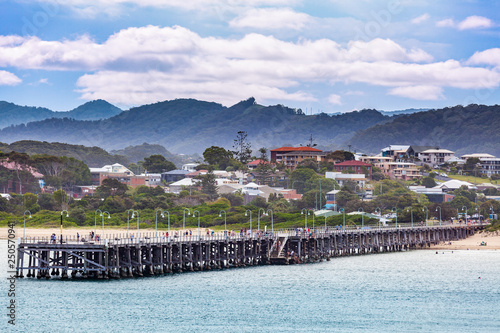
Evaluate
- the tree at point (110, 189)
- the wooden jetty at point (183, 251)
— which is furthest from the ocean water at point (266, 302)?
the tree at point (110, 189)

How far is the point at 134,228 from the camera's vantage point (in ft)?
475

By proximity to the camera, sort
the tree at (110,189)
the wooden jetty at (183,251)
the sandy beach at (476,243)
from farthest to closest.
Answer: the tree at (110,189) < the sandy beach at (476,243) < the wooden jetty at (183,251)

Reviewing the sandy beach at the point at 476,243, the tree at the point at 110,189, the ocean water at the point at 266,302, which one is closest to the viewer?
the ocean water at the point at 266,302

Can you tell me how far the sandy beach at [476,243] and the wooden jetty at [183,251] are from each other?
28.5 ft

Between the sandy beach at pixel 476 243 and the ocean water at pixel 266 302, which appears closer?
the ocean water at pixel 266 302

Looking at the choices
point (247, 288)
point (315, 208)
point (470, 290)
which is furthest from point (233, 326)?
point (315, 208)

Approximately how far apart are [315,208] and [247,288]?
10275cm

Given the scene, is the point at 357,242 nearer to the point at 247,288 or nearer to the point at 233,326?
the point at 247,288

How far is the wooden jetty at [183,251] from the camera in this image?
80438 millimetres

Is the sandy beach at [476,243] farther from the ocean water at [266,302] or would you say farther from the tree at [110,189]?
the tree at [110,189]

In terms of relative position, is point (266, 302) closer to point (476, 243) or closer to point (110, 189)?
point (476, 243)

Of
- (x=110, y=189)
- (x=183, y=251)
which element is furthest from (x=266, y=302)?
(x=110, y=189)

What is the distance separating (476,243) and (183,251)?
6371cm

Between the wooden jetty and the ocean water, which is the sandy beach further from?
the ocean water
